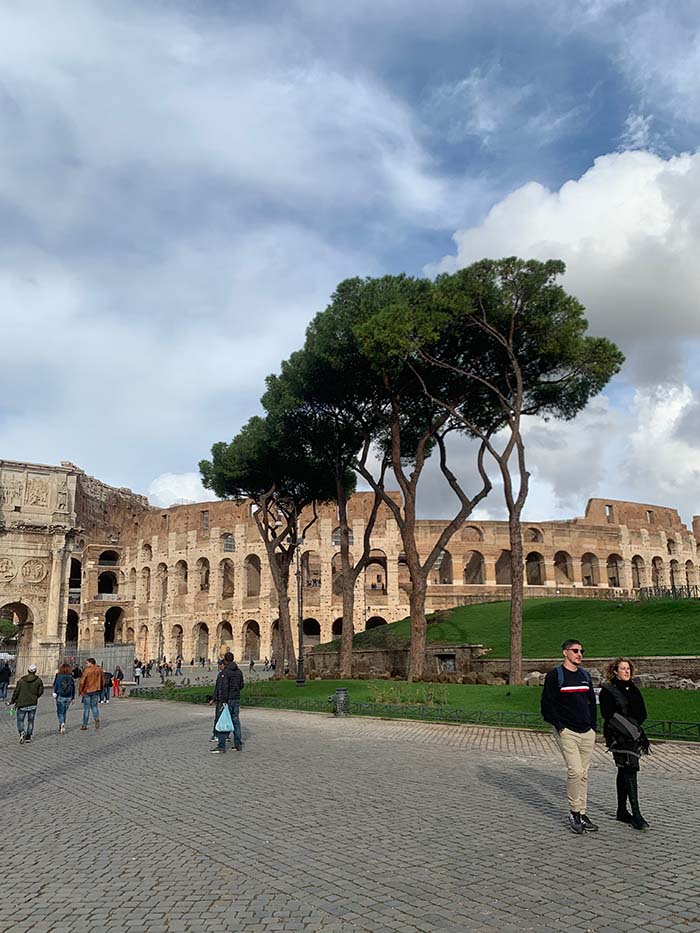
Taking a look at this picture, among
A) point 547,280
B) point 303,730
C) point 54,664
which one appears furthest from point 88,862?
point 54,664

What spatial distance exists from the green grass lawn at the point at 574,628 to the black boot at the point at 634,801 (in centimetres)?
1378

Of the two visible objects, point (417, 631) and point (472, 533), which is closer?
point (417, 631)

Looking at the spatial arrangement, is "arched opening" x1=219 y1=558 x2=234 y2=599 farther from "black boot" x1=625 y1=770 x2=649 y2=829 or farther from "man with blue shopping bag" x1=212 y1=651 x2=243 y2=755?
"black boot" x1=625 y1=770 x2=649 y2=829

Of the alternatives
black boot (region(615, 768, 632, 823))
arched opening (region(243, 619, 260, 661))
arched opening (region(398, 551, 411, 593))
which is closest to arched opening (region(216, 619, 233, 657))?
arched opening (region(243, 619, 260, 661))

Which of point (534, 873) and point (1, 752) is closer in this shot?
point (534, 873)

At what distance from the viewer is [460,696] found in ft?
48.9

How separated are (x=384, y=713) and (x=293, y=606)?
3361cm

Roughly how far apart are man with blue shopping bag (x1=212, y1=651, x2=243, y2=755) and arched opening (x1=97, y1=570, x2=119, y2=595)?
52.1 metres

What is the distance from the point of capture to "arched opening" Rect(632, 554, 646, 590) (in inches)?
1978

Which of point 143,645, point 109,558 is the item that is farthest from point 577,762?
point 109,558

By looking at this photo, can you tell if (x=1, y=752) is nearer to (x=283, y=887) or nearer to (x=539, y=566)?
(x=283, y=887)

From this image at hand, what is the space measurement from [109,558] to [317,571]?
1998 cm

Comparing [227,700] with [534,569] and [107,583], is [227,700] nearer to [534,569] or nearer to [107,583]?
[534,569]

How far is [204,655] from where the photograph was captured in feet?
160
